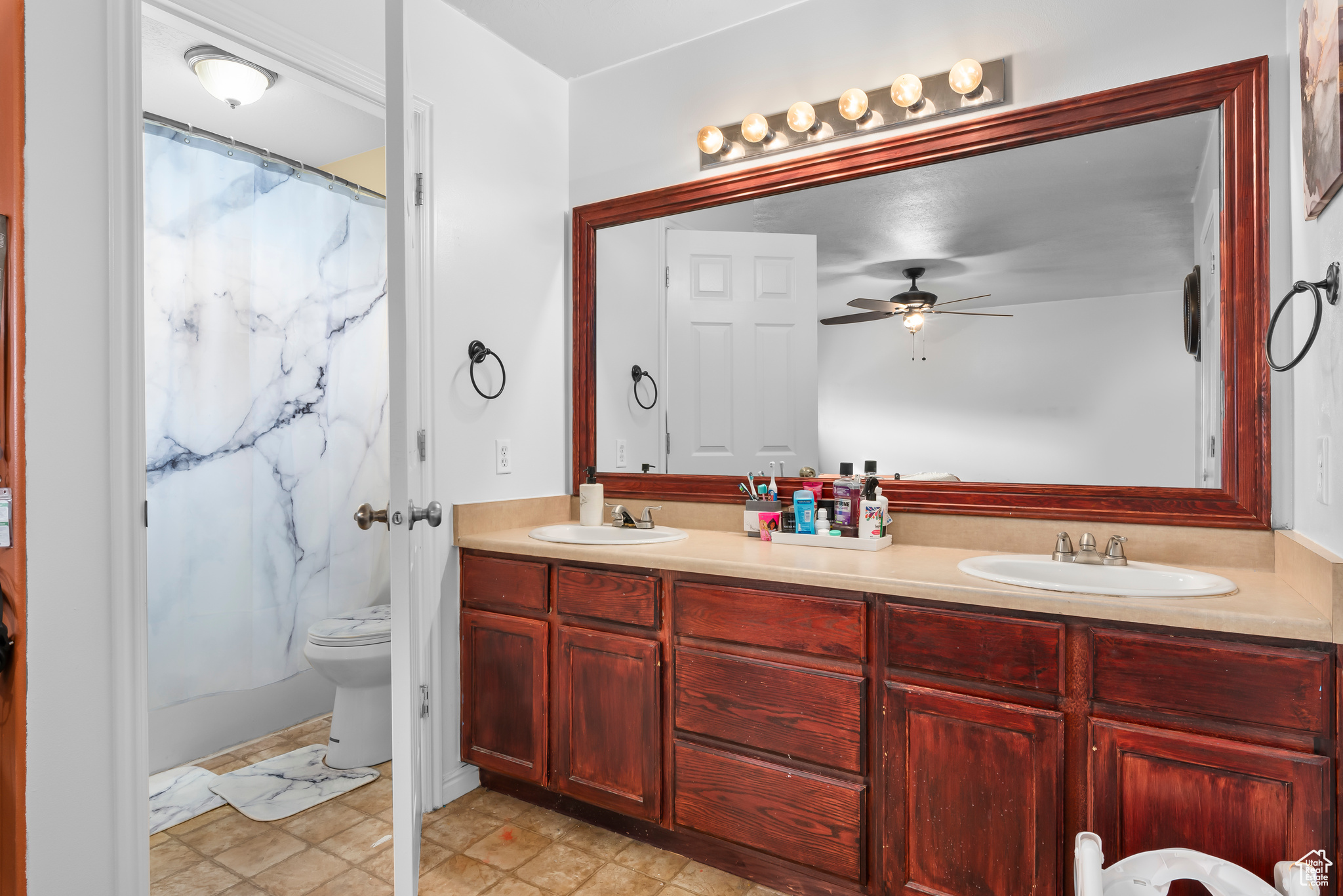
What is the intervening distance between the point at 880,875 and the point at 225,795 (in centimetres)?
200

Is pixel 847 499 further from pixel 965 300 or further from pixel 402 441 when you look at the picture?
pixel 402 441

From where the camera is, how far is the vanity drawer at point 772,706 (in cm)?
163

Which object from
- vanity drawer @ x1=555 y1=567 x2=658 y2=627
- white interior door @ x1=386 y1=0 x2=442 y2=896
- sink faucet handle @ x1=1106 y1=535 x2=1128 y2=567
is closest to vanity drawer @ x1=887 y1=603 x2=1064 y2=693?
sink faucet handle @ x1=1106 y1=535 x2=1128 y2=567

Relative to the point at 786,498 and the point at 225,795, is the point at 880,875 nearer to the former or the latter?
the point at 786,498

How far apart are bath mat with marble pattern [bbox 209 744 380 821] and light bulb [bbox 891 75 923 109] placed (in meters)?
2.68

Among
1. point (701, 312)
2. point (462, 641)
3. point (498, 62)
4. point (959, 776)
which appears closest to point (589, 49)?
point (498, 62)

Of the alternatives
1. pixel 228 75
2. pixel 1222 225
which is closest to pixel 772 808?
pixel 1222 225

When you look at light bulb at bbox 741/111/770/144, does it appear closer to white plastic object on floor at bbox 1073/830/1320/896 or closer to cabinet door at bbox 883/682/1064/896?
cabinet door at bbox 883/682/1064/896

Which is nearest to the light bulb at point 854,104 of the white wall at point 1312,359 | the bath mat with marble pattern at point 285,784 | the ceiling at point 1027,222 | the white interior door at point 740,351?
the ceiling at point 1027,222

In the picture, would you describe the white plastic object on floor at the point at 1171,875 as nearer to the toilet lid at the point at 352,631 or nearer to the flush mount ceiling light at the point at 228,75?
the toilet lid at the point at 352,631

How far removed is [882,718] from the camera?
1.59 metres

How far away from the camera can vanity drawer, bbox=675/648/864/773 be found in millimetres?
1628

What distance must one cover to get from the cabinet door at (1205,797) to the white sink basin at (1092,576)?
0.27 metres

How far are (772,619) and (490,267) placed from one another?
4.94ft
